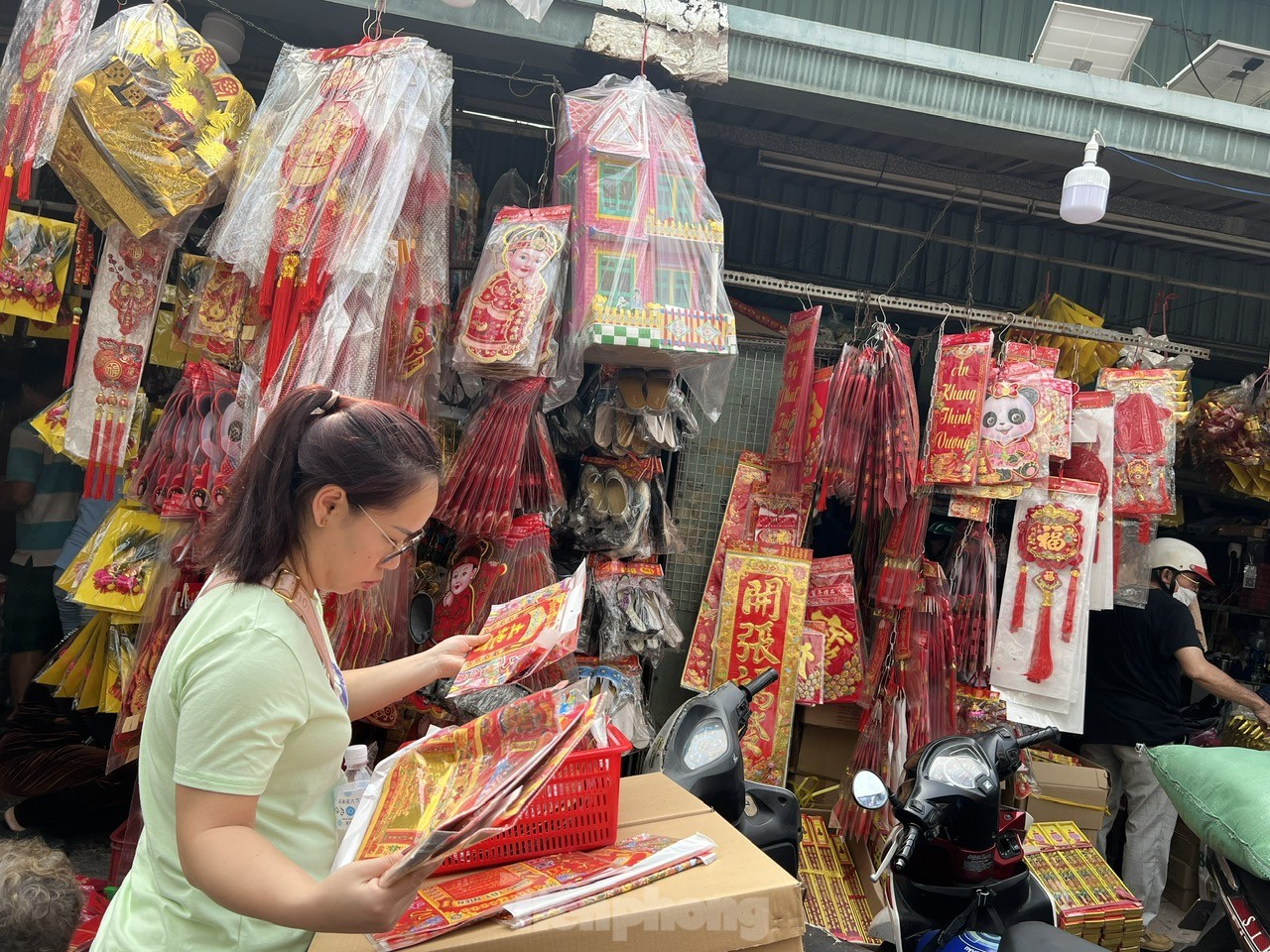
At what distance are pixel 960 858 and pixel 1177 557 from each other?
2.62 m

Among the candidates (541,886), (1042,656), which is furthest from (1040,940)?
(1042,656)

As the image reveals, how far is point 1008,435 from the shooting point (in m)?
3.57

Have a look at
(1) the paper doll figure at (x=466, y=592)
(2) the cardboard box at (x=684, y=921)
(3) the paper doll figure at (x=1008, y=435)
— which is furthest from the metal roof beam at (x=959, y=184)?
(2) the cardboard box at (x=684, y=921)

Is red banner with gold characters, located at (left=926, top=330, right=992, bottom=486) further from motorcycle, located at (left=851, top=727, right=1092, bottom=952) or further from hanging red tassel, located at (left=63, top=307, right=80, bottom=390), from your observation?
hanging red tassel, located at (left=63, top=307, right=80, bottom=390)

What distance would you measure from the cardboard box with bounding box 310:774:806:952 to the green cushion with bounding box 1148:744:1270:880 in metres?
1.35

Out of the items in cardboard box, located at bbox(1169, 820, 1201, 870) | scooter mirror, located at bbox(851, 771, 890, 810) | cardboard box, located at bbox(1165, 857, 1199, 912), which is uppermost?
scooter mirror, located at bbox(851, 771, 890, 810)

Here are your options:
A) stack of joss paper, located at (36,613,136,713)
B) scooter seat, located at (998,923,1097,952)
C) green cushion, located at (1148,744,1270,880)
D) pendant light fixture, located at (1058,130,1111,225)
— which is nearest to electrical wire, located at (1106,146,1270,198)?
pendant light fixture, located at (1058,130,1111,225)

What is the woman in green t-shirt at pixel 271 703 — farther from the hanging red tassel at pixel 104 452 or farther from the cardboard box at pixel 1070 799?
the cardboard box at pixel 1070 799

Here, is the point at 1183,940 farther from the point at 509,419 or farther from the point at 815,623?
the point at 509,419

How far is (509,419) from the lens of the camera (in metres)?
2.88

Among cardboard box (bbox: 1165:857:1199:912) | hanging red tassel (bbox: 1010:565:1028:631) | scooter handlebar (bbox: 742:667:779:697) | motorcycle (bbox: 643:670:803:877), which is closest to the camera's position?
motorcycle (bbox: 643:670:803:877)

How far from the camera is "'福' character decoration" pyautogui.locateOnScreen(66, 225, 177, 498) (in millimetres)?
2803

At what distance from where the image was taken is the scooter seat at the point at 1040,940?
6.54ft

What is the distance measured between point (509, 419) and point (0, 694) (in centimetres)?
338
